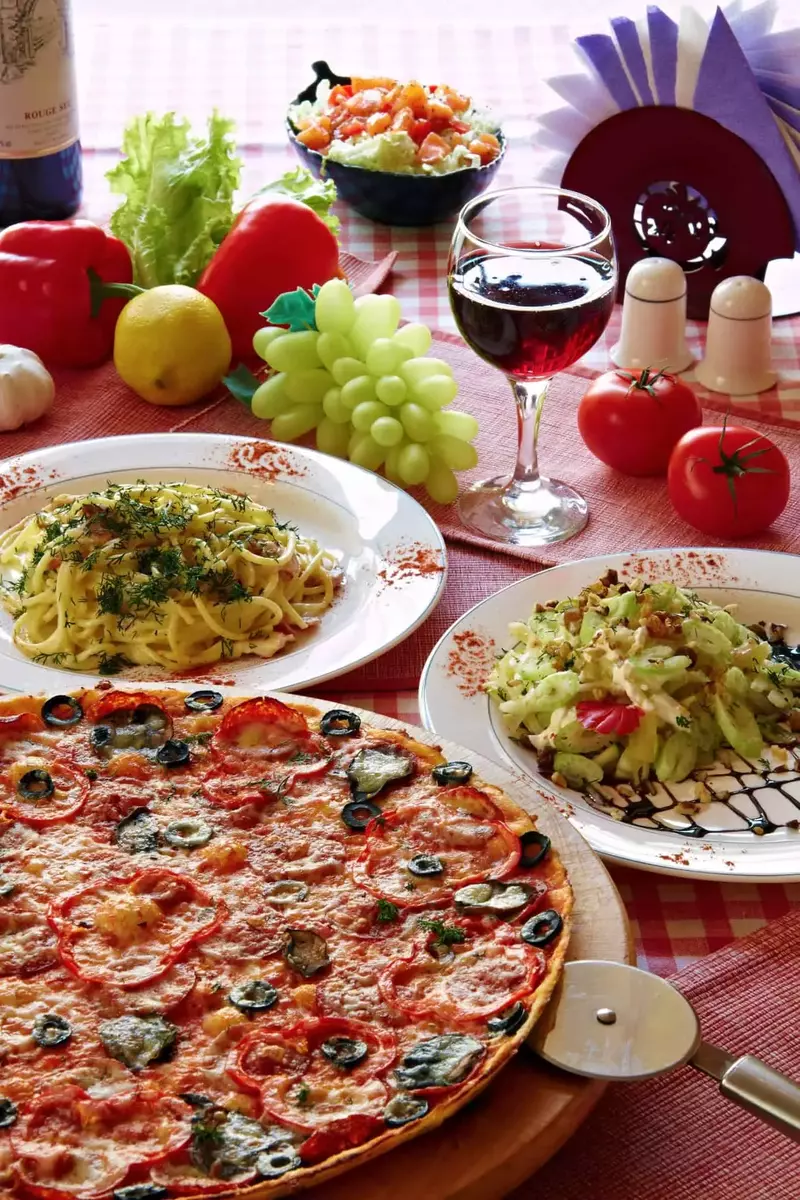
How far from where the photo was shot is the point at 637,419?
3191mm

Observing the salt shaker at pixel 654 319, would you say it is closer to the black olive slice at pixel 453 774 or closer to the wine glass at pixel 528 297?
the wine glass at pixel 528 297

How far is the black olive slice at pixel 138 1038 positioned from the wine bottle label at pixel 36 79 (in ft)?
9.38

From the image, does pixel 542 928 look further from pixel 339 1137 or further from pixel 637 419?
pixel 637 419

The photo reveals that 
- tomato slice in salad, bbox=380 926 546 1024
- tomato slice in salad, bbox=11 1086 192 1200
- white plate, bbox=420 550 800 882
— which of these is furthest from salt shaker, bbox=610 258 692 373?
tomato slice in salad, bbox=11 1086 192 1200

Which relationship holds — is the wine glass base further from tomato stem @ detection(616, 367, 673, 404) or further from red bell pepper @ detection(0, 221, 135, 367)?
red bell pepper @ detection(0, 221, 135, 367)

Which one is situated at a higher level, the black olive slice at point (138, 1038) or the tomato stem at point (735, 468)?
the tomato stem at point (735, 468)

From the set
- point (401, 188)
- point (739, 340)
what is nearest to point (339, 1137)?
point (739, 340)

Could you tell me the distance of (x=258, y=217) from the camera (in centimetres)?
378

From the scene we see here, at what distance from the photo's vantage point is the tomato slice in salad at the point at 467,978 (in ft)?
5.71

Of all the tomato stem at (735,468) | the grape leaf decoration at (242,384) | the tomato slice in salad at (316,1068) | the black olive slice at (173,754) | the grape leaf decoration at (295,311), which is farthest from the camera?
the grape leaf decoration at (242,384)

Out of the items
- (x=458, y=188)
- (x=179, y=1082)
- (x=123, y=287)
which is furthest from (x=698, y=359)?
(x=179, y=1082)

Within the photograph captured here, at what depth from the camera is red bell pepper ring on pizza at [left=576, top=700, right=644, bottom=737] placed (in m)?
2.25

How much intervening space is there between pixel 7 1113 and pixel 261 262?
8.39 ft

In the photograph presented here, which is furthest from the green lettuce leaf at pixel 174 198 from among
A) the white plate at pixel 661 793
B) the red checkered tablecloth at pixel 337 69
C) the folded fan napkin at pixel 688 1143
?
the folded fan napkin at pixel 688 1143
